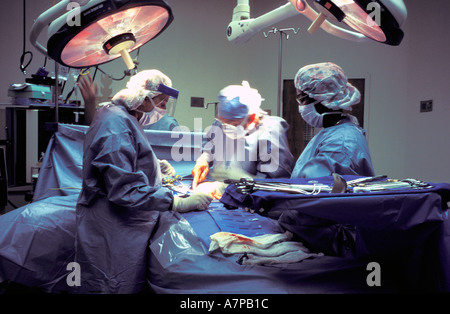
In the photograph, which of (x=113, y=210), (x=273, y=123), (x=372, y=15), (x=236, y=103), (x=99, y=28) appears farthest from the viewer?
(x=273, y=123)

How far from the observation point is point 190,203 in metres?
1.91

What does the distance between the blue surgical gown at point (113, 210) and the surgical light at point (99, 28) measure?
1.25ft

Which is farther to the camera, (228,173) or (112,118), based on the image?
(228,173)

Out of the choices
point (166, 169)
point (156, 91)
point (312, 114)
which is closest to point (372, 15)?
point (312, 114)

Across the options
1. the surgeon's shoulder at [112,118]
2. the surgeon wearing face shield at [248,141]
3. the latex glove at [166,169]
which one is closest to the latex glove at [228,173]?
the surgeon wearing face shield at [248,141]

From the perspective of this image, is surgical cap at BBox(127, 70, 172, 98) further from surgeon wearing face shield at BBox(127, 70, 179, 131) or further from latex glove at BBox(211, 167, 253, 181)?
latex glove at BBox(211, 167, 253, 181)

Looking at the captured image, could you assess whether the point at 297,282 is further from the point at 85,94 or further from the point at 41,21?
the point at 85,94

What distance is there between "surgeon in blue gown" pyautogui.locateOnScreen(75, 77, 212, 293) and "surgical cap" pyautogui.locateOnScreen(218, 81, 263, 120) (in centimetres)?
82

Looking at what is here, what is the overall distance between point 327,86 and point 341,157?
1.33ft

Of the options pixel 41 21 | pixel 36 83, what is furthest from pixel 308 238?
pixel 36 83

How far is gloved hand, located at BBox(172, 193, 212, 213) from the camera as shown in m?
1.89

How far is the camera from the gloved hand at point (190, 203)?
1892mm

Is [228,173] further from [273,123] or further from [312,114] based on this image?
[312,114]

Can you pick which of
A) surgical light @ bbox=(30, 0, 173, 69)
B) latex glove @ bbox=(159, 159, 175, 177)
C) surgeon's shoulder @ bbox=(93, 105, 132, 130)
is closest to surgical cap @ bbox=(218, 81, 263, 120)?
latex glove @ bbox=(159, 159, 175, 177)
